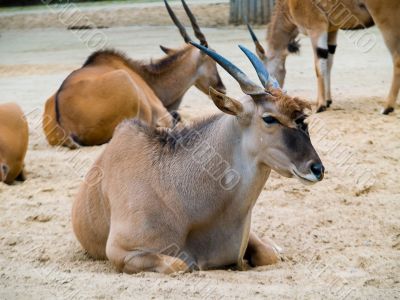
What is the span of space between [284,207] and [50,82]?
685 cm

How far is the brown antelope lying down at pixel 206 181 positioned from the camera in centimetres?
444

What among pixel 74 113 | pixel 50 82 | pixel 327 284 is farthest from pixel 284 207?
pixel 50 82

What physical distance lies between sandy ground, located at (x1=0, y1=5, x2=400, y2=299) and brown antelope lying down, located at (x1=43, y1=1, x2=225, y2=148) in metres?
0.23

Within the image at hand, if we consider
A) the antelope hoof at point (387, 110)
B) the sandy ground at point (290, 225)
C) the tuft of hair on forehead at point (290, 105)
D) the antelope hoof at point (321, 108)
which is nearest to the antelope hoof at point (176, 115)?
the sandy ground at point (290, 225)

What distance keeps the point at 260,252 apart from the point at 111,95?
393 centimetres

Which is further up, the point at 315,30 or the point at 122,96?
the point at 122,96

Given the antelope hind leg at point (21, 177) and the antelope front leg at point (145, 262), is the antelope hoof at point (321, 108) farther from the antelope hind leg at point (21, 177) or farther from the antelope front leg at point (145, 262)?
the antelope front leg at point (145, 262)

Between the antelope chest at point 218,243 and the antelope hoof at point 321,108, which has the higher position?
the antelope chest at point 218,243

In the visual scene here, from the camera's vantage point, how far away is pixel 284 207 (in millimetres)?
5934

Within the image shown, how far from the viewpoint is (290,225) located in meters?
5.55

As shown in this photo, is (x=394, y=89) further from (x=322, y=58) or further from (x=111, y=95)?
(x=111, y=95)

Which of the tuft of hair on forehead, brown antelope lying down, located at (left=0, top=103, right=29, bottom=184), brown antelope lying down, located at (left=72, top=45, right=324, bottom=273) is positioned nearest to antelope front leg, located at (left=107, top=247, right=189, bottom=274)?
brown antelope lying down, located at (left=72, top=45, right=324, bottom=273)

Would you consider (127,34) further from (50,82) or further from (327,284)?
(327,284)

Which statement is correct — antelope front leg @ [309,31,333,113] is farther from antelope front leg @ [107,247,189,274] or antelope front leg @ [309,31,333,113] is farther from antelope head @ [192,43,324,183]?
antelope front leg @ [107,247,189,274]
